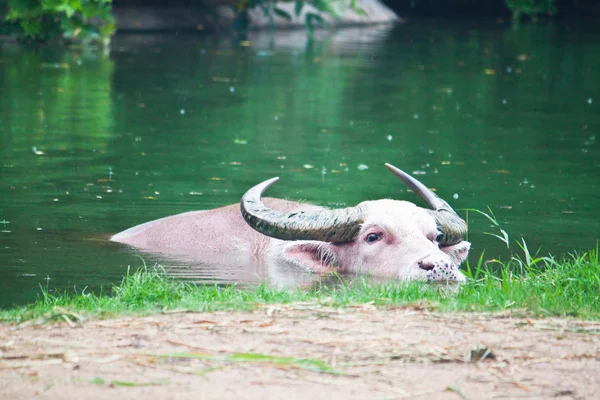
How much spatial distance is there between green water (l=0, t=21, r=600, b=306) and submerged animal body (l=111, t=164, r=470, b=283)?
0.59 metres

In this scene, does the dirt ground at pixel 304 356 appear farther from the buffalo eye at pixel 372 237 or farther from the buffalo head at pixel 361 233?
the buffalo eye at pixel 372 237

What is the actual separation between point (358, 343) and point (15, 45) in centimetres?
2249

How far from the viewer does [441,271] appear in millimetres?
7500

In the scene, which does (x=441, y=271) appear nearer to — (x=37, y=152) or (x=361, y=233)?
(x=361, y=233)

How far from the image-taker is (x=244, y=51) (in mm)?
26781

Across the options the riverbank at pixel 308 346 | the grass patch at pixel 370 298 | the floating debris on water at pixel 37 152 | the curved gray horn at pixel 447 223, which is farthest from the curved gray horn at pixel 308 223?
the floating debris on water at pixel 37 152

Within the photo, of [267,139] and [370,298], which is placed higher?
[370,298]

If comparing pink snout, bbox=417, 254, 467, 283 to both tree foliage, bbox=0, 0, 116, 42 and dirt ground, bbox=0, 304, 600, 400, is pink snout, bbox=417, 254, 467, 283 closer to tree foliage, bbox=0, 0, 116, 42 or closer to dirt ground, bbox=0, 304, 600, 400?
dirt ground, bbox=0, 304, 600, 400

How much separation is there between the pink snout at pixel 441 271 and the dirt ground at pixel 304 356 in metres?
1.49

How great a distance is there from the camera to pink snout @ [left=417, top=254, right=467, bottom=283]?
24.5 ft

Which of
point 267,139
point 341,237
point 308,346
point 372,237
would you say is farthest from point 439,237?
point 267,139

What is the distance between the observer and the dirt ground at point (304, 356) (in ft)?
14.9

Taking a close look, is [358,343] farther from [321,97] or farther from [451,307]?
[321,97]

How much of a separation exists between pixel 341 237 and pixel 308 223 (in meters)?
0.30
